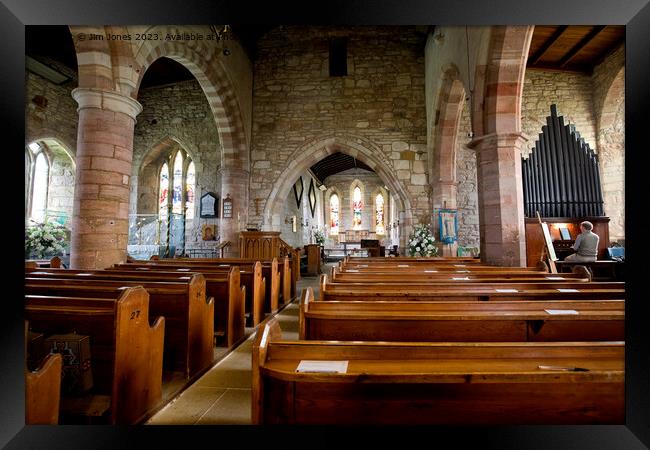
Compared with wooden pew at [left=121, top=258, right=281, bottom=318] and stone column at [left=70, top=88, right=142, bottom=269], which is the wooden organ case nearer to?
wooden pew at [left=121, top=258, right=281, bottom=318]

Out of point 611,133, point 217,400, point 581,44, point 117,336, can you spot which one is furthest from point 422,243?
point 117,336

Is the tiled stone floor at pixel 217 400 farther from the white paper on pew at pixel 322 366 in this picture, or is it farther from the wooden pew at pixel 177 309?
the white paper on pew at pixel 322 366

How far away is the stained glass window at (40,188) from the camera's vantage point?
9758mm

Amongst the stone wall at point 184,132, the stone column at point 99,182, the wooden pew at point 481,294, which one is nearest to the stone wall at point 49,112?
the stone wall at point 184,132

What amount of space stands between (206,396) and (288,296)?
3.39 meters

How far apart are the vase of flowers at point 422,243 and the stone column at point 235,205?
4.64 meters

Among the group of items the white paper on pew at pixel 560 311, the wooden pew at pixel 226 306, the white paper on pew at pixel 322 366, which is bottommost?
the wooden pew at pixel 226 306

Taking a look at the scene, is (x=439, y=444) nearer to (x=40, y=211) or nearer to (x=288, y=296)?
(x=288, y=296)

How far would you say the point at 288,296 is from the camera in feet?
17.8

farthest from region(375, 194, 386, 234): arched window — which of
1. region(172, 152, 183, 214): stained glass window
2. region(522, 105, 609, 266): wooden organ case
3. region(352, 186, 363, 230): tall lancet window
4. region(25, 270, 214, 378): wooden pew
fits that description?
region(25, 270, 214, 378): wooden pew

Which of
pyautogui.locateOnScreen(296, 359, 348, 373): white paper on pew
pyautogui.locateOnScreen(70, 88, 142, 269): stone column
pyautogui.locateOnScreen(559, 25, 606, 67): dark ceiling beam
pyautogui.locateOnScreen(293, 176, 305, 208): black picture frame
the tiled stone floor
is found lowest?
the tiled stone floor

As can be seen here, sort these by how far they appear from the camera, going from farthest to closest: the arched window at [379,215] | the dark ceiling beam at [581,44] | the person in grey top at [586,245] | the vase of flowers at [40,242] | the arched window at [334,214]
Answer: the arched window at [334,214] < the arched window at [379,215] < the dark ceiling beam at [581,44] < the vase of flowers at [40,242] < the person in grey top at [586,245]

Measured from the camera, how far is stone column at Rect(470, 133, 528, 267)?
4617 mm

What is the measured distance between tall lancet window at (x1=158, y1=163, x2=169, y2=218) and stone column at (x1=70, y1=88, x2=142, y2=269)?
26.7 feet
